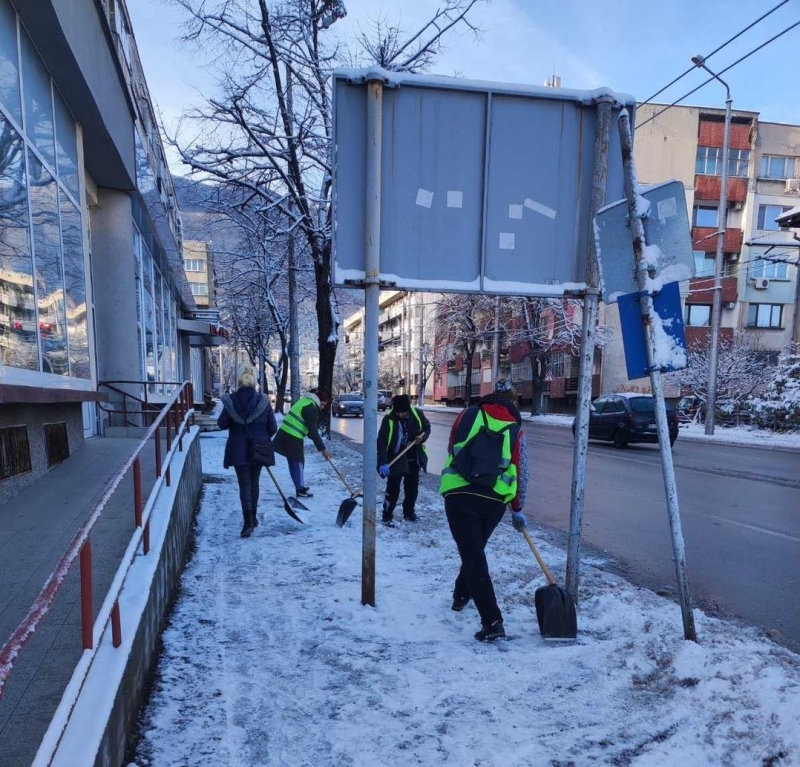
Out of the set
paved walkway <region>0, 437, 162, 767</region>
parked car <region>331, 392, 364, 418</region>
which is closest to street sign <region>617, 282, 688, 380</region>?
paved walkway <region>0, 437, 162, 767</region>

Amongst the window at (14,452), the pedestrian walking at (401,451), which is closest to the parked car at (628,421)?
the pedestrian walking at (401,451)

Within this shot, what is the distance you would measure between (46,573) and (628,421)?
1580 centimetres

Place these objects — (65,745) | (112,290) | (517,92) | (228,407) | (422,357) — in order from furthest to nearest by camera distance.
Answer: (422,357) < (112,290) < (228,407) < (517,92) < (65,745)

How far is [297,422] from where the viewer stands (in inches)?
287

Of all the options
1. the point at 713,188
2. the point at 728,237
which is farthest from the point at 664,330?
the point at 728,237

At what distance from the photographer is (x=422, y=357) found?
51281mm

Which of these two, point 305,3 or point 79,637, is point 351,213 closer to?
point 79,637

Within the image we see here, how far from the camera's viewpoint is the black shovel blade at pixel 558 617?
3492mm

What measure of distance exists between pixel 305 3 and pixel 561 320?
69.3ft

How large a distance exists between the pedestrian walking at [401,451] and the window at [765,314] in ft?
124

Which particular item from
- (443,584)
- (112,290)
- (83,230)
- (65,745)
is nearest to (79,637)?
(65,745)

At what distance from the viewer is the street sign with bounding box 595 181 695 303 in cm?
331

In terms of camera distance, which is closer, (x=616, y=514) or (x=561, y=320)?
(x=616, y=514)

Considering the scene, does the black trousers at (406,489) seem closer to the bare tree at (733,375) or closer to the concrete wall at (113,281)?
the concrete wall at (113,281)
